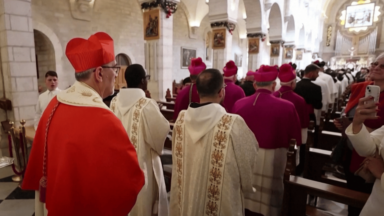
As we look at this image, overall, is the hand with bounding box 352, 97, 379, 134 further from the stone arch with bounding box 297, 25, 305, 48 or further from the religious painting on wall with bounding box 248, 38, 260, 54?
the stone arch with bounding box 297, 25, 305, 48

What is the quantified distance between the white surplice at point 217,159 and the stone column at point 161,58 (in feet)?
20.5

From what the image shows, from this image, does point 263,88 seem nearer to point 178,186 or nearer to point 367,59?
point 178,186

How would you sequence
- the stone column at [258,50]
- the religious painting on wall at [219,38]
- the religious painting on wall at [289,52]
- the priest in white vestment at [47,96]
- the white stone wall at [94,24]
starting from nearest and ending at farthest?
the priest in white vestment at [47,96] → the white stone wall at [94,24] → the religious painting on wall at [219,38] → the stone column at [258,50] → the religious painting on wall at [289,52]

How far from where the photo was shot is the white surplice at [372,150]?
61.1 inches

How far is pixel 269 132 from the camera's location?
108 inches

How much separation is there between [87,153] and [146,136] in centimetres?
118

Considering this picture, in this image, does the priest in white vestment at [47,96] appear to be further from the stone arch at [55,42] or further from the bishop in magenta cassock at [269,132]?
the stone arch at [55,42]

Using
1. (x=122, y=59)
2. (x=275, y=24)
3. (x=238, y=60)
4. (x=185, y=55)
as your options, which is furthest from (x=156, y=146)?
(x=238, y=60)

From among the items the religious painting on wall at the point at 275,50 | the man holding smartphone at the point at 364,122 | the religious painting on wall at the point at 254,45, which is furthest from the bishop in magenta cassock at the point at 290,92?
the religious painting on wall at the point at 275,50

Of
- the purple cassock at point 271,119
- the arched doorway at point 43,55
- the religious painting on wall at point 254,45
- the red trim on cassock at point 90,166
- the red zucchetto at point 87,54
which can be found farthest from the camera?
the religious painting on wall at point 254,45

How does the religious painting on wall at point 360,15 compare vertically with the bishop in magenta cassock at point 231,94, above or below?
A: above

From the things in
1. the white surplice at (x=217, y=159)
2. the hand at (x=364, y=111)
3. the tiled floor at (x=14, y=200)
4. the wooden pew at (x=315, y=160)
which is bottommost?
the tiled floor at (x=14, y=200)

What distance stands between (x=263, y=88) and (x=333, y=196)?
1323mm

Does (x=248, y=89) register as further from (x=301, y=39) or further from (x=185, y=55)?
(x=301, y=39)
